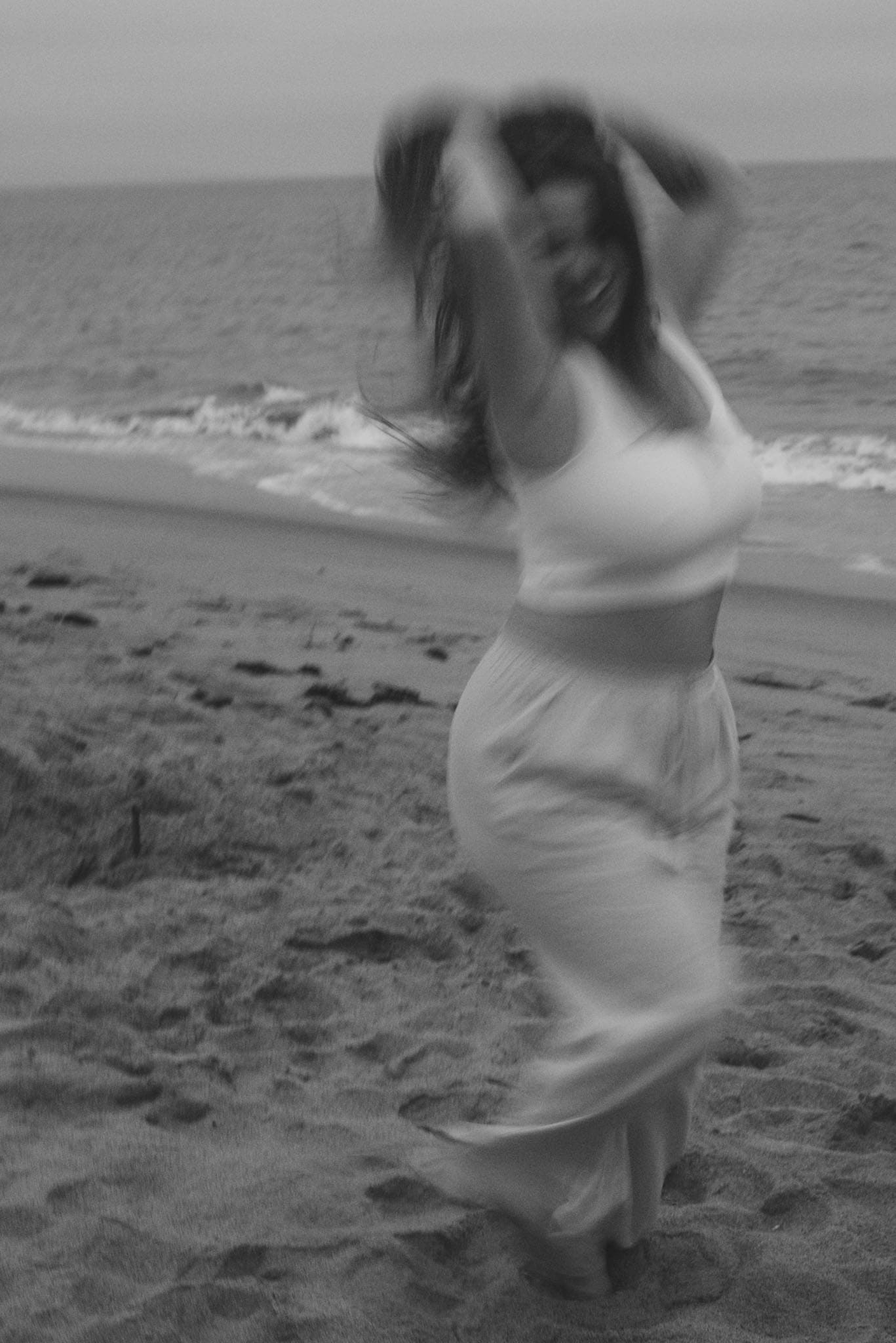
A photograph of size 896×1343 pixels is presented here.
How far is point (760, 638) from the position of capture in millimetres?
7770

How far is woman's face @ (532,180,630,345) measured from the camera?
7.42 ft

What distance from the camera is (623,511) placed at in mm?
2176

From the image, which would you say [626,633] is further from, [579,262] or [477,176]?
[477,176]

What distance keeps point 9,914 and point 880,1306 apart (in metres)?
2.38

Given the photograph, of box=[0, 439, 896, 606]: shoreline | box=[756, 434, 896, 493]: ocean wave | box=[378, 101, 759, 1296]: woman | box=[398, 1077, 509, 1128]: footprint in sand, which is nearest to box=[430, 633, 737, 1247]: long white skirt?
box=[378, 101, 759, 1296]: woman

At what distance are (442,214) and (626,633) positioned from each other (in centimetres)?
64

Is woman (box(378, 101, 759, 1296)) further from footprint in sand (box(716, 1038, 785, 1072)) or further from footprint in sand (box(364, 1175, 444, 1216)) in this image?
footprint in sand (box(716, 1038, 785, 1072))

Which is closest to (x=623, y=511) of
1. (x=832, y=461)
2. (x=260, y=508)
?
(x=260, y=508)

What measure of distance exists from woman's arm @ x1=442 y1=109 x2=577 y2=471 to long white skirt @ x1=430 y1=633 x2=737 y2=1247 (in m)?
0.36

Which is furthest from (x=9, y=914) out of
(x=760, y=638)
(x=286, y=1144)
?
(x=760, y=638)

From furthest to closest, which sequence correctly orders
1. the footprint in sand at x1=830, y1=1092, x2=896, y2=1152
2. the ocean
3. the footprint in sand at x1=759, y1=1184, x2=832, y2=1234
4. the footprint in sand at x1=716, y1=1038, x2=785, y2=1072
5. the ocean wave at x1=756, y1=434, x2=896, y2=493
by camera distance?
the ocean wave at x1=756, y1=434, x2=896, y2=493 → the ocean → the footprint in sand at x1=716, y1=1038, x2=785, y2=1072 → the footprint in sand at x1=830, y1=1092, x2=896, y2=1152 → the footprint in sand at x1=759, y1=1184, x2=832, y2=1234

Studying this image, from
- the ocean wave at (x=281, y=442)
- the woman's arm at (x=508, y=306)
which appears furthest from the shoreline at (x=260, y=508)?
the woman's arm at (x=508, y=306)

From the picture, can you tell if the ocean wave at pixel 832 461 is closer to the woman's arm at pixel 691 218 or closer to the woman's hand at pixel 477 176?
the woman's arm at pixel 691 218

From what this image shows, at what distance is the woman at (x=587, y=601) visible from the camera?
7.14 ft
